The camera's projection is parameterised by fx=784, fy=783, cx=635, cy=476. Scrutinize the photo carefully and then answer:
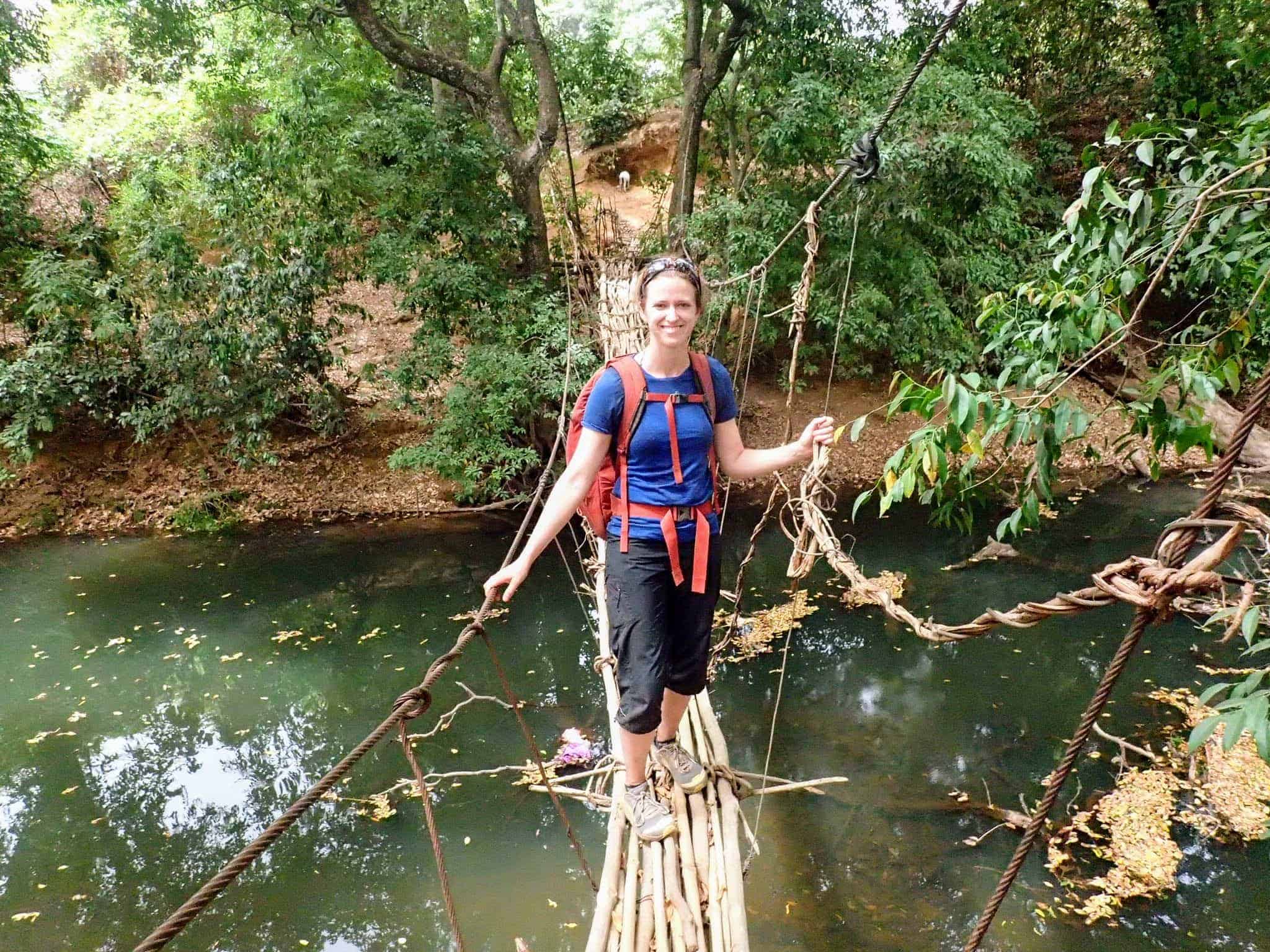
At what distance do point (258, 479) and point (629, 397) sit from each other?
15.2ft

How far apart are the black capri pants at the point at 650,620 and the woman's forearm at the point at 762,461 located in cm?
13

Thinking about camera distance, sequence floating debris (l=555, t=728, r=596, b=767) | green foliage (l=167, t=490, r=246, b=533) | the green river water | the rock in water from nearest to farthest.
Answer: the green river water → floating debris (l=555, t=728, r=596, b=767) → the rock in water → green foliage (l=167, t=490, r=246, b=533)

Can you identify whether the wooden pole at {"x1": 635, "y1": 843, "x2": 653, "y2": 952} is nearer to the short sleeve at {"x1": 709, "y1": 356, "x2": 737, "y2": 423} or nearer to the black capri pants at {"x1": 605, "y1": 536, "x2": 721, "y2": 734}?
the black capri pants at {"x1": 605, "y1": 536, "x2": 721, "y2": 734}

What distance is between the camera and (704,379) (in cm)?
133

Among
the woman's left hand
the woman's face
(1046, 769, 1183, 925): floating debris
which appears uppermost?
the woman's face

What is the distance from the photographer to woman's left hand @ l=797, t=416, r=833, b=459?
50.9 inches

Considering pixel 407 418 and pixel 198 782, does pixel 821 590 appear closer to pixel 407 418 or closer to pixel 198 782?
pixel 198 782

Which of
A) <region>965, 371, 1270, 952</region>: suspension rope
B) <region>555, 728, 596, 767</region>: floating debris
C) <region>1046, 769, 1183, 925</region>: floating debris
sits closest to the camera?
<region>965, 371, 1270, 952</region>: suspension rope

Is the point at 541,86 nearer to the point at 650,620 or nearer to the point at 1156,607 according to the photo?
the point at 650,620

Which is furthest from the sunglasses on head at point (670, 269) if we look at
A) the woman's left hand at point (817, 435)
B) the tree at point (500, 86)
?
the tree at point (500, 86)

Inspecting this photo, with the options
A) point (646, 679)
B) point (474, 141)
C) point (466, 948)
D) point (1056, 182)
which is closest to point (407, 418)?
point (474, 141)

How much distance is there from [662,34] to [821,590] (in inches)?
230

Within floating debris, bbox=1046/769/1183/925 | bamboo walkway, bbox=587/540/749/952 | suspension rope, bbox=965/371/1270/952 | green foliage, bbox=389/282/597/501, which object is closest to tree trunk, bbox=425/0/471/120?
green foliage, bbox=389/282/597/501

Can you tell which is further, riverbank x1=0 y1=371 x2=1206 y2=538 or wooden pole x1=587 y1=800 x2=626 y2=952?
riverbank x1=0 y1=371 x2=1206 y2=538
